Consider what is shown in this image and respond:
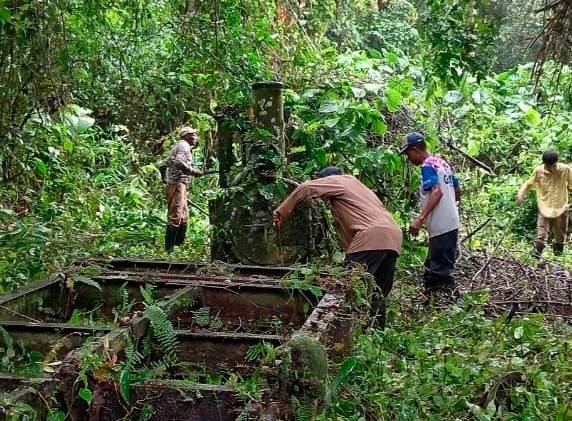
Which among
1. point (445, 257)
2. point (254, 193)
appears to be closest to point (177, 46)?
point (254, 193)

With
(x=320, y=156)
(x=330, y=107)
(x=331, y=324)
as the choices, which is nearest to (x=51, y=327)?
(x=331, y=324)

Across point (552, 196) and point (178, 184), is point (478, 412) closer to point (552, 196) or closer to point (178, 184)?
point (178, 184)

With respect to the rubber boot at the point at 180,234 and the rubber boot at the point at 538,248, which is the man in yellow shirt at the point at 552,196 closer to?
the rubber boot at the point at 538,248

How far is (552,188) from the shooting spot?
32.1ft

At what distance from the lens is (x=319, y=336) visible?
3504 mm

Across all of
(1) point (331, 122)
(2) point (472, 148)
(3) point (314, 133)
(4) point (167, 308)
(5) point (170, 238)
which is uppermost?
(1) point (331, 122)

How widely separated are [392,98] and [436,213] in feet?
5.85

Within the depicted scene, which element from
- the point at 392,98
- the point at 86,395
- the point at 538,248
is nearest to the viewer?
the point at 86,395

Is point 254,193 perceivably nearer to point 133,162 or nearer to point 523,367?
point 523,367

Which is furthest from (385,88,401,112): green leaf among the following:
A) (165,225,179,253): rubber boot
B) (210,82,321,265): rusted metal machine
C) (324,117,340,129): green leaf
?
(165,225,179,253): rubber boot

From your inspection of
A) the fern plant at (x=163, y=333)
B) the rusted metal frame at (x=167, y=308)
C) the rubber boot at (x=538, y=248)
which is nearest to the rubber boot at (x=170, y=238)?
the rubber boot at (x=538, y=248)

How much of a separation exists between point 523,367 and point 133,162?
29.1ft

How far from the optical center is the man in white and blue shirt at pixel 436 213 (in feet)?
21.6

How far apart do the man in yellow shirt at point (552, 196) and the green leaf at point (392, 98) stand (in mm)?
2654
